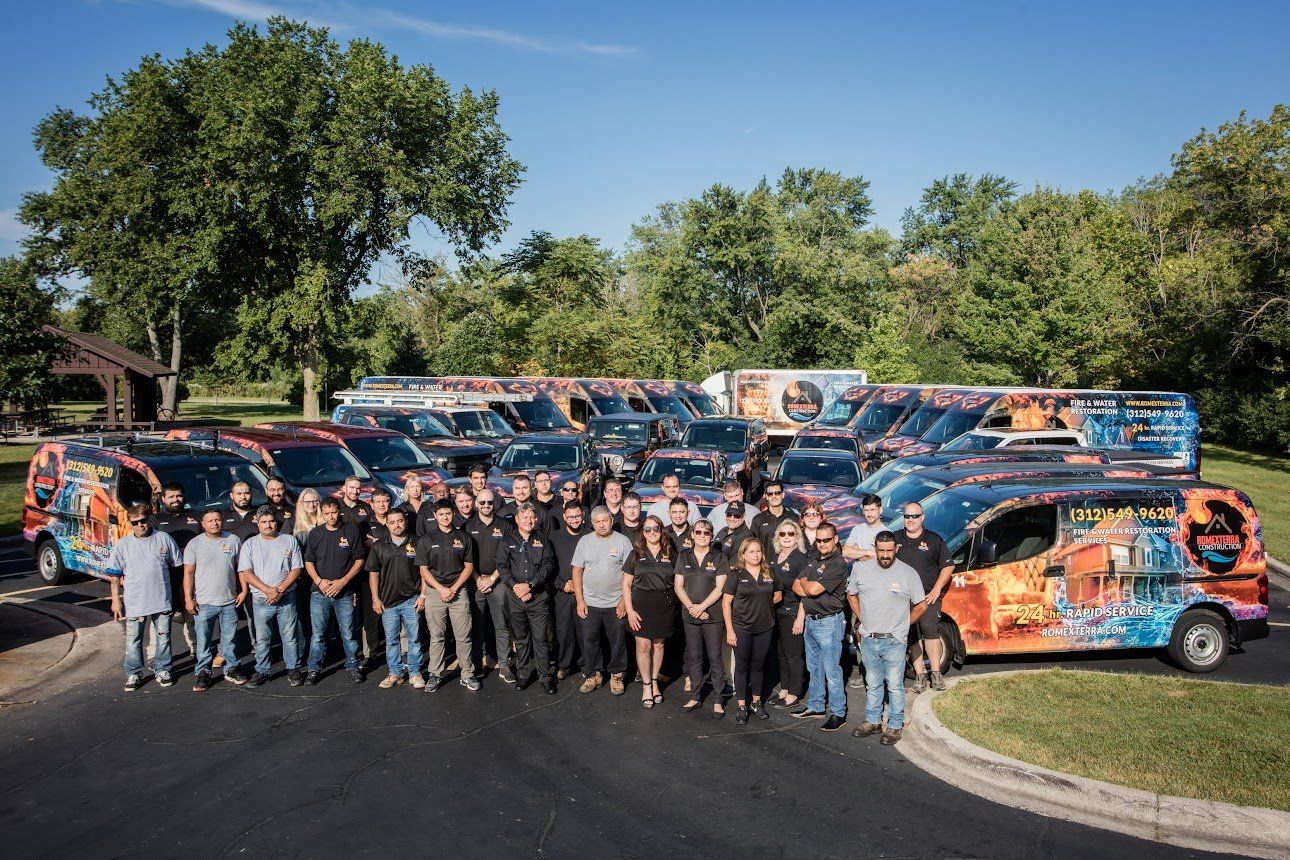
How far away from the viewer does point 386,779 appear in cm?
659

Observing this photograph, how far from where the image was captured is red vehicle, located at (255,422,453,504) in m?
14.3

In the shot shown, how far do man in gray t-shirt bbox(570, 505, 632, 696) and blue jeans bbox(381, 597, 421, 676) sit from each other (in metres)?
1.55

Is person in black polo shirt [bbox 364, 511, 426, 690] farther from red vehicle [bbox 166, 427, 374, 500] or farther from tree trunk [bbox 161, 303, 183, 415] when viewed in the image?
tree trunk [bbox 161, 303, 183, 415]

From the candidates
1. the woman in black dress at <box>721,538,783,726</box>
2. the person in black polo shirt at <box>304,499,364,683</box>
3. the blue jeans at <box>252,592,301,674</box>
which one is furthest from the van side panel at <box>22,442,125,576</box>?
the woman in black dress at <box>721,538,783,726</box>

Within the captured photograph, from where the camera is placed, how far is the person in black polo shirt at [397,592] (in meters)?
8.56

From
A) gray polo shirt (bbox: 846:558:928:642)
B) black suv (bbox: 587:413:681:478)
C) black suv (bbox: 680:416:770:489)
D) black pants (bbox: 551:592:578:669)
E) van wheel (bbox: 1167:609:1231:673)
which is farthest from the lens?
black suv (bbox: 587:413:681:478)

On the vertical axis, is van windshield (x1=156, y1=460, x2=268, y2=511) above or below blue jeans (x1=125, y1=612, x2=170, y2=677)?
above

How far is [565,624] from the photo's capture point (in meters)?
8.93

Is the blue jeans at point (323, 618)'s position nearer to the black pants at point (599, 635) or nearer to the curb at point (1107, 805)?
the black pants at point (599, 635)

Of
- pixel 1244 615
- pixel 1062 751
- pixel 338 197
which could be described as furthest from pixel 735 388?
pixel 1062 751

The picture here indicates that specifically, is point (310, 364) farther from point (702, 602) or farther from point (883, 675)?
point (883, 675)

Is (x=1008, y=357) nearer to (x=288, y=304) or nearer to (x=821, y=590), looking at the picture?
(x=288, y=304)

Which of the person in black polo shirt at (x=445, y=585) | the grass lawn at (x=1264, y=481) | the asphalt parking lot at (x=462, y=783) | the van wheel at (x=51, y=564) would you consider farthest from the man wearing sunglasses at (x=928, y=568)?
the van wheel at (x=51, y=564)

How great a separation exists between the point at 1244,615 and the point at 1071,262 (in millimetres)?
36497
